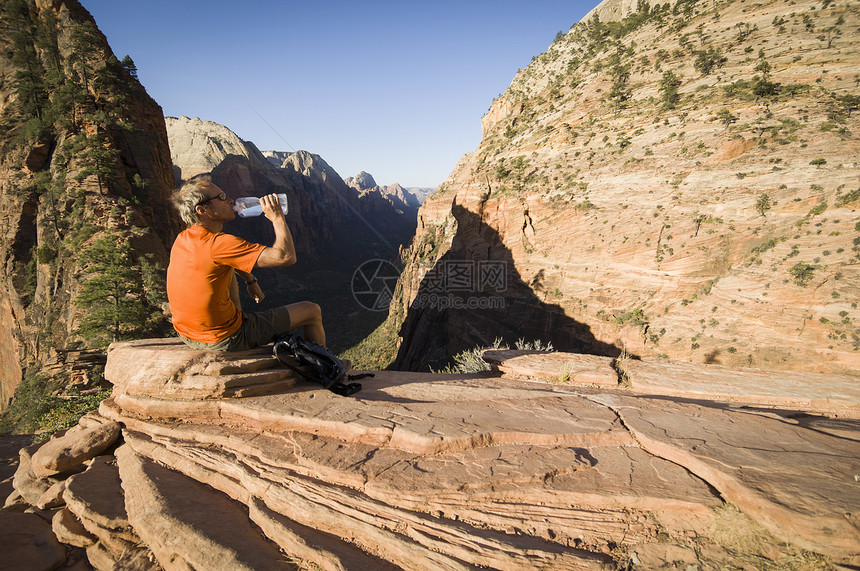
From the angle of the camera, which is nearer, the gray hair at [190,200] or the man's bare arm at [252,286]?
the gray hair at [190,200]

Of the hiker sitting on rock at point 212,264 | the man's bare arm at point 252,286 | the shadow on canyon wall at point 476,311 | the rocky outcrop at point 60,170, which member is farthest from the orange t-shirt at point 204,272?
the shadow on canyon wall at point 476,311

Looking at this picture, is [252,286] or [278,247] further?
[252,286]

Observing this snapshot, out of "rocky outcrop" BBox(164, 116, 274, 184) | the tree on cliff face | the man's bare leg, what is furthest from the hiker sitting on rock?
"rocky outcrop" BBox(164, 116, 274, 184)

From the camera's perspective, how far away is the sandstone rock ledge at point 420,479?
6.23ft

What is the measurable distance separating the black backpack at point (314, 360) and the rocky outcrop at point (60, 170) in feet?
51.1

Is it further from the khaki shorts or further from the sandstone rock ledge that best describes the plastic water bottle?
the sandstone rock ledge

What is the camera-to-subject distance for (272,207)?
10.4ft

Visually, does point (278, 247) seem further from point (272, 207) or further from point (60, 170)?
point (60, 170)

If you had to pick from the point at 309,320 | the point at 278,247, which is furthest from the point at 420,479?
the point at 309,320

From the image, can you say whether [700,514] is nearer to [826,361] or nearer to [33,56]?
[826,361]

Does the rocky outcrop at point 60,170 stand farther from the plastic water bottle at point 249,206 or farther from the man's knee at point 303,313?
the plastic water bottle at point 249,206

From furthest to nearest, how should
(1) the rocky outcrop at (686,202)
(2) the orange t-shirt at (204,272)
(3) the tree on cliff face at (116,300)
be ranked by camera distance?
(1) the rocky outcrop at (686,202) < (3) the tree on cliff face at (116,300) < (2) the orange t-shirt at (204,272)

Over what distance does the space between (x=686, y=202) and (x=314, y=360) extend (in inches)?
892

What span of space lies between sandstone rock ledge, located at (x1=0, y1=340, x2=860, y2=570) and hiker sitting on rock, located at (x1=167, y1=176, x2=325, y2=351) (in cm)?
29
